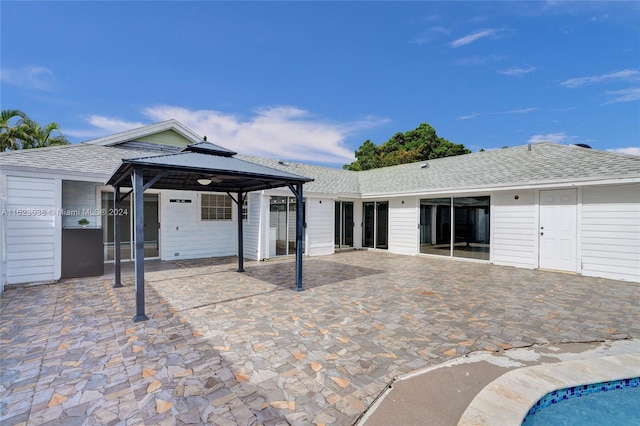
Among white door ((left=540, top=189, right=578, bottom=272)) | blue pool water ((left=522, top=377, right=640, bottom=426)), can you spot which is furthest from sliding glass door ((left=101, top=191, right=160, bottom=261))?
white door ((left=540, top=189, right=578, bottom=272))

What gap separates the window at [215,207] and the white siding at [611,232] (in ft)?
38.6

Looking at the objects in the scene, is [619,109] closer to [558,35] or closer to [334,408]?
[558,35]

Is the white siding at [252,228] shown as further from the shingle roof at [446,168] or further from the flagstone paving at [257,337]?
the flagstone paving at [257,337]

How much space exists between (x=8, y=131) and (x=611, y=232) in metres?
25.1

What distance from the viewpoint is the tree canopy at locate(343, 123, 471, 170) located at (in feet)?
97.3

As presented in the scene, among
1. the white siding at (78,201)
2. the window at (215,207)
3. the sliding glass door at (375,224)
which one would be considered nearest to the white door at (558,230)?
the sliding glass door at (375,224)

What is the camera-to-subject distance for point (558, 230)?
8523 mm

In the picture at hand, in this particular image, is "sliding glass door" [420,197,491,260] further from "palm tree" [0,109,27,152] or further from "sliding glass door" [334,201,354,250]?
"palm tree" [0,109,27,152]

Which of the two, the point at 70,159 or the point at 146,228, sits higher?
the point at 70,159

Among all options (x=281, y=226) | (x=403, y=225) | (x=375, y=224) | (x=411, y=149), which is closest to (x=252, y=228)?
(x=281, y=226)

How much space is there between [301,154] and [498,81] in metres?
15.5

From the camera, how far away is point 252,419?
2293 mm

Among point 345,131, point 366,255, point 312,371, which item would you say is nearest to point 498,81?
point 345,131

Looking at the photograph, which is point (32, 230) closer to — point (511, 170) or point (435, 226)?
point (435, 226)
